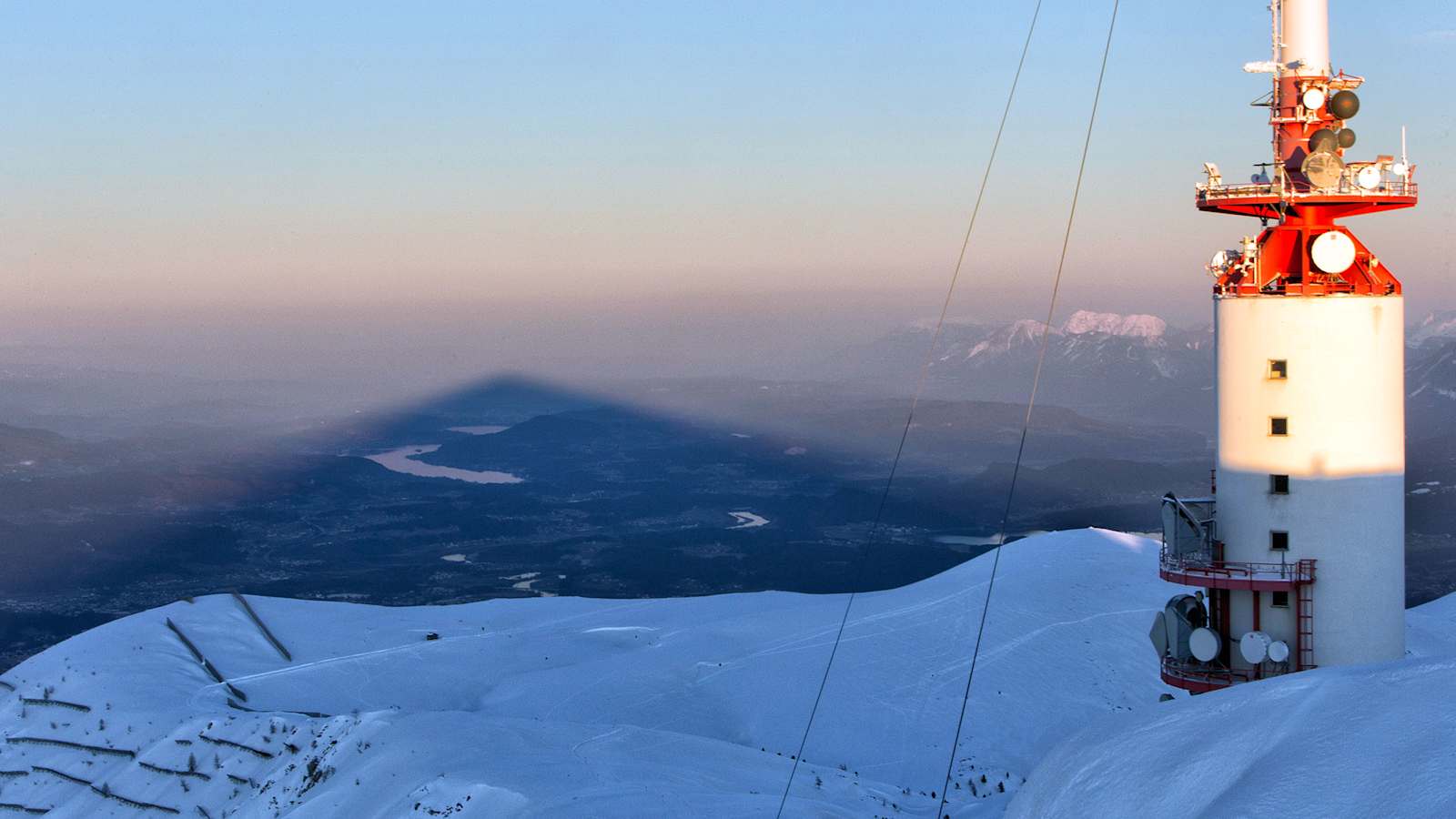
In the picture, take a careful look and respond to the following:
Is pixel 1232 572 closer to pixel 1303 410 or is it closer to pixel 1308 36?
pixel 1303 410

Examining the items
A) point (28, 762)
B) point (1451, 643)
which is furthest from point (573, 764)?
point (1451, 643)

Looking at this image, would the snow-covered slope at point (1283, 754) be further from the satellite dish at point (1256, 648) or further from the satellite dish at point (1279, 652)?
the satellite dish at point (1279, 652)

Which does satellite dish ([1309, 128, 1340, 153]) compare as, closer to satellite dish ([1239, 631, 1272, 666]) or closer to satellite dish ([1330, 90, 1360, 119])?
satellite dish ([1330, 90, 1360, 119])

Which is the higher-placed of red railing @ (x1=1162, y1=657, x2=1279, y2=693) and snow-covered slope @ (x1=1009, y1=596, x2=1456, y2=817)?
snow-covered slope @ (x1=1009, y1=596, x2=1456, y2=817)

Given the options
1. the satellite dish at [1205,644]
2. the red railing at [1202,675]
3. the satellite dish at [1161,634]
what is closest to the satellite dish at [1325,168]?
the satellite dish at [1205,644]

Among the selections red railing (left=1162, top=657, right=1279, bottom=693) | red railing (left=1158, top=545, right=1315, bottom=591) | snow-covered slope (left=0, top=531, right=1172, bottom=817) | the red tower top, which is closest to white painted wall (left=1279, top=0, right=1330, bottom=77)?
the red tower top
